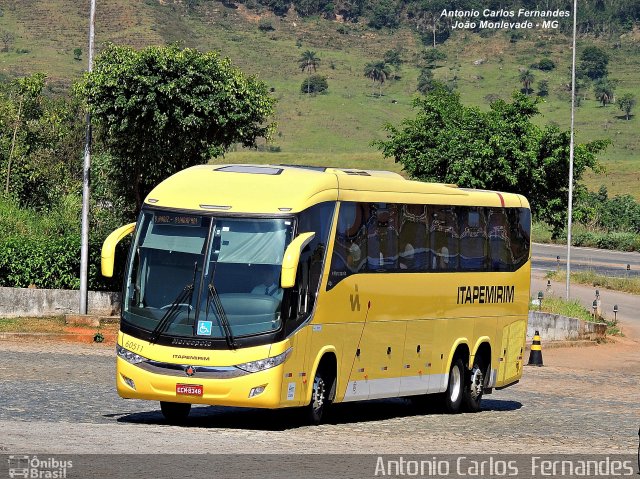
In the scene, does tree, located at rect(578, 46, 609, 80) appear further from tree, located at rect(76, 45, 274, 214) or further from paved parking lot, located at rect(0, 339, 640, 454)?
paved parking lot, located at rect(0, 339, 640, 454)

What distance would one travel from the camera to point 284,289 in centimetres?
1681

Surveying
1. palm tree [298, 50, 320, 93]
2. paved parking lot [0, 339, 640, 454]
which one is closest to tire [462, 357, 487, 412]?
paved parking lot [0, 339, 640, 454]

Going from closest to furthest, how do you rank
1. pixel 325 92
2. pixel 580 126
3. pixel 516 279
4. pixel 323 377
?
pixel 323 377 → pixel 516 279 → pixel 580 126 → pixel 325 92

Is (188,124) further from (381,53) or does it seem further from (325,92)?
(381,53)

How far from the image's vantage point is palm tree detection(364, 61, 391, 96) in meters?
176

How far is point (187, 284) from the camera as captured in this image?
16859 millimetres

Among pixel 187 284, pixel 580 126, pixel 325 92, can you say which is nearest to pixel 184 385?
pixel 187 284

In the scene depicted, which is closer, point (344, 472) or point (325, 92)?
point (344, 472)

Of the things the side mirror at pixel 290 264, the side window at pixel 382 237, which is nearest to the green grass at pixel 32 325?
the side window at pixel 382 237

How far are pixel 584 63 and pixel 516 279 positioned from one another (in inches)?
6572

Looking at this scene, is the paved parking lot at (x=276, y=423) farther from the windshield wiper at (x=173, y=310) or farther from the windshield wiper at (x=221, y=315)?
the windshield wiper at (x=173, y=310)

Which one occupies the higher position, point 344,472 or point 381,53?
point 381,53

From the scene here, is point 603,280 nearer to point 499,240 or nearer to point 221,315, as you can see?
point 499,240

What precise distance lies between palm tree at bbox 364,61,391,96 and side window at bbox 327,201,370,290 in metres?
157
